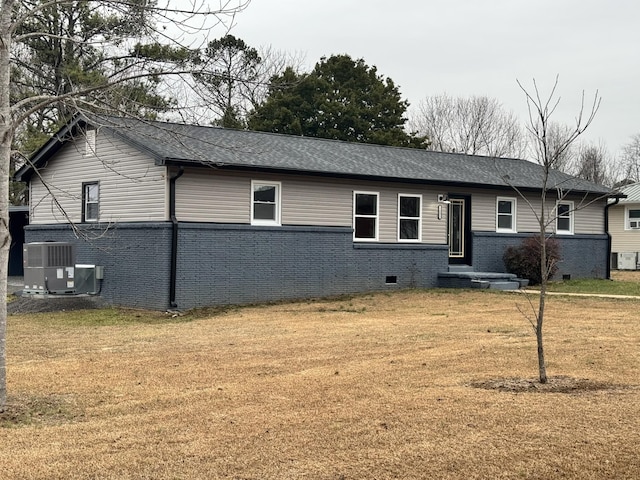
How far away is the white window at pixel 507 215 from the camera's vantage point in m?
24.9

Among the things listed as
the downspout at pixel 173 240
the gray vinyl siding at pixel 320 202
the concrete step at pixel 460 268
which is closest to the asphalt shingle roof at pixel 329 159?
the gray vinyl siding at pixel 320 202

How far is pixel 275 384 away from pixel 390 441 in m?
2.77

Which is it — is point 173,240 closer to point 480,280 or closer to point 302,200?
point 302,200

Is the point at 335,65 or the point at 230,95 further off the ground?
the point at 335,65

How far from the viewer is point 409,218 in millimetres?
22516

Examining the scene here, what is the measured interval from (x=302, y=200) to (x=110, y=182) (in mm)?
4871

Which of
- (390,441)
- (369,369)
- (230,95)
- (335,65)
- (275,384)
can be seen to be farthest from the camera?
(335,65)

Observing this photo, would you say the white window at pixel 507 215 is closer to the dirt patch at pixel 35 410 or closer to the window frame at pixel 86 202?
the window frame at pixel 86 202

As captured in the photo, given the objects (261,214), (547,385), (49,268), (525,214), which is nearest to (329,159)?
(261,214)

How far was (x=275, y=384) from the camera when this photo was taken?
880 centimetres

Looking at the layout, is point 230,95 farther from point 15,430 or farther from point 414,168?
point 15,430

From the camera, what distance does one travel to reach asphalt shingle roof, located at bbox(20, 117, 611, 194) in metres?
18.4

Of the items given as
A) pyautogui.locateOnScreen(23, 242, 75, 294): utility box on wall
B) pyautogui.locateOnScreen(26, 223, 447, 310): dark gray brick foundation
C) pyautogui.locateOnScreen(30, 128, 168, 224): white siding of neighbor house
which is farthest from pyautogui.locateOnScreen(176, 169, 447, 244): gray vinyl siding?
pyautogui.locateOnScreen(23, 242, 75, 294): utility box on wall

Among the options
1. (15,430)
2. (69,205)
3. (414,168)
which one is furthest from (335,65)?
(15,430)
